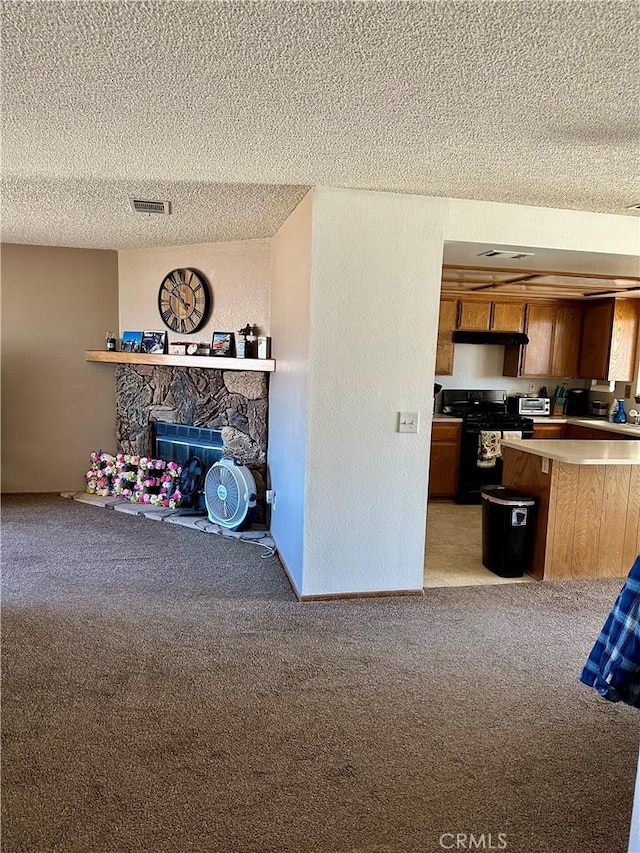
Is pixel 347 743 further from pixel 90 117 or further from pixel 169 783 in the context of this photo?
pixel 90 117

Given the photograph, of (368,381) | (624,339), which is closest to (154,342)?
(368,381)

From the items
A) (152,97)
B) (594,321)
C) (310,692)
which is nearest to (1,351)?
(152,97)

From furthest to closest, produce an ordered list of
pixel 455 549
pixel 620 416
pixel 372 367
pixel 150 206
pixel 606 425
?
pixel 620 416 < pixel 606 425 < pixel 455 549 < pixel 150 206 < pixel 372 367

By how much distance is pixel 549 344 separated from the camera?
6473 mm

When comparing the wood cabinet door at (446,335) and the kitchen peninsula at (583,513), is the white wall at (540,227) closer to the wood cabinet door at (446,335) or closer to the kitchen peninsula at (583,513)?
the kitchen peninsula at (583,513)

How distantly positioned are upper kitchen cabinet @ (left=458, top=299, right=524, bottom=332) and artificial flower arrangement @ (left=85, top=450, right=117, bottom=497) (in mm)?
3741

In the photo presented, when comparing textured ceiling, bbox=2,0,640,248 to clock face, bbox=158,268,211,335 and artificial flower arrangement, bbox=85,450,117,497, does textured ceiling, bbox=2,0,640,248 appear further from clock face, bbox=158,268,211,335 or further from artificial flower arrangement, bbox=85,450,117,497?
artificial flower arrangement, bbox=85,450,117,497

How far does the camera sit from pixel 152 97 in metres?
2.10

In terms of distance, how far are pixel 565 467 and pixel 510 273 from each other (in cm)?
169

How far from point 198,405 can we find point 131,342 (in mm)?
961

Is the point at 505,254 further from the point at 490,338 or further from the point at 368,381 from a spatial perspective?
the point at 490,338

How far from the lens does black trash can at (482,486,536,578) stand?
3.99 metres

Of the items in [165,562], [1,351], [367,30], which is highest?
[367,30]

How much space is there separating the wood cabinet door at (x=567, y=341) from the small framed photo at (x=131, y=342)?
4.31m
